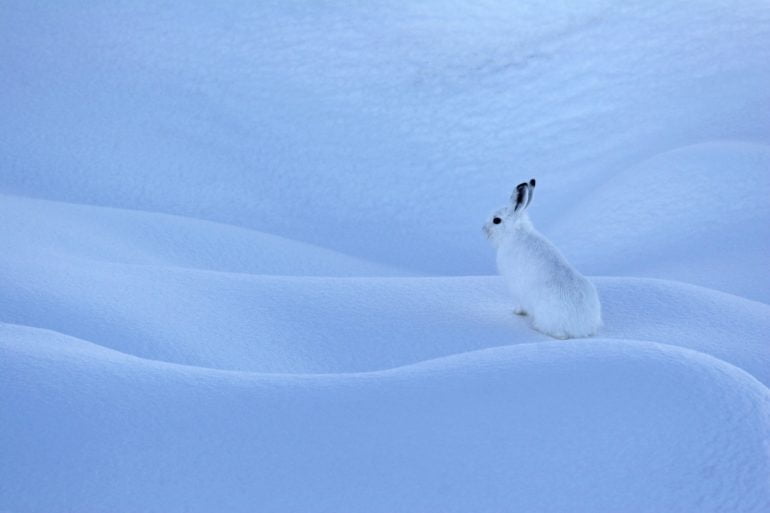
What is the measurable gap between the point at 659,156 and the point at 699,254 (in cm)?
155

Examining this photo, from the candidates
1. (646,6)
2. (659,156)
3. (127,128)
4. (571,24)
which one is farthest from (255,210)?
(646,6)

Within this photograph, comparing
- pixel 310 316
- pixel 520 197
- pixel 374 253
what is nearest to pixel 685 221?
pixel 520 197

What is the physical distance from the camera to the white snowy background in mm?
2359

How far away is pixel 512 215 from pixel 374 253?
221cm

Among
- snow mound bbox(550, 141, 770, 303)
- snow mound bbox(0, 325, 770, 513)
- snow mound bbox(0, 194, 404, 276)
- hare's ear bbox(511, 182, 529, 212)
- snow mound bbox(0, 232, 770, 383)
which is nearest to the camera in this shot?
snow mound bbox(0, 325, 770, 513)

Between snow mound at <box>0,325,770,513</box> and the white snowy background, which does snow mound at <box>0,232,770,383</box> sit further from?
snow mound at <box>0,325,770,513</box>

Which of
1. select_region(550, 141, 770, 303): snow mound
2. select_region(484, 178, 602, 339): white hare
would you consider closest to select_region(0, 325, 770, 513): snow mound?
select_region(484, 178, 602, 339): white hare

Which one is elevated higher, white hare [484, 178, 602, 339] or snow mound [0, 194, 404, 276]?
snow mound [0, 194, 404, 276]

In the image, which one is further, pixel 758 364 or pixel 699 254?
pixel 699 254

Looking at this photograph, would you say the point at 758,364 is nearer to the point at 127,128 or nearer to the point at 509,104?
the point at 509,104

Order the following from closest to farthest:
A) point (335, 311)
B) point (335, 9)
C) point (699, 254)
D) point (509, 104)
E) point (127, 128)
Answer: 1. point (335, 311)
2. point (699, 254)
3. point (127, 128)
4. point (509, 104)
5. point (335, 9)

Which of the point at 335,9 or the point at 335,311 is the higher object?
the point at 335,9

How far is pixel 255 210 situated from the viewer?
707 centimetres

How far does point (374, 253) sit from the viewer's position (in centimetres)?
674
